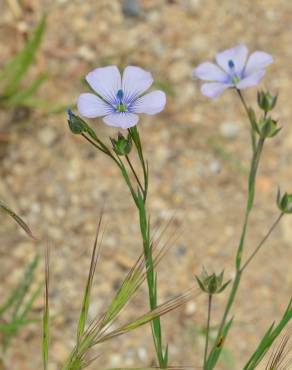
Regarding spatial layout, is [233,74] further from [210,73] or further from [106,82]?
[106,82]

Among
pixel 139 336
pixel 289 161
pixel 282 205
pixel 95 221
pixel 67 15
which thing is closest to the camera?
pixel 282 205

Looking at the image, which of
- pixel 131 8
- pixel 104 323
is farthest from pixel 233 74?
pixel 131 8

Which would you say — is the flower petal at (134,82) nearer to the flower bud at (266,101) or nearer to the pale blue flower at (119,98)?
the pale blue flower at (119,98)

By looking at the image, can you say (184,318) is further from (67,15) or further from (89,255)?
(67,15)

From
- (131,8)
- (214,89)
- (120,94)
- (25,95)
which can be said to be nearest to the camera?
(120,94)

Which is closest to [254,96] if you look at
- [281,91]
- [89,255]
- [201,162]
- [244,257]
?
[281,91]

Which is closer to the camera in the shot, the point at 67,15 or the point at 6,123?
the point at 6,123
